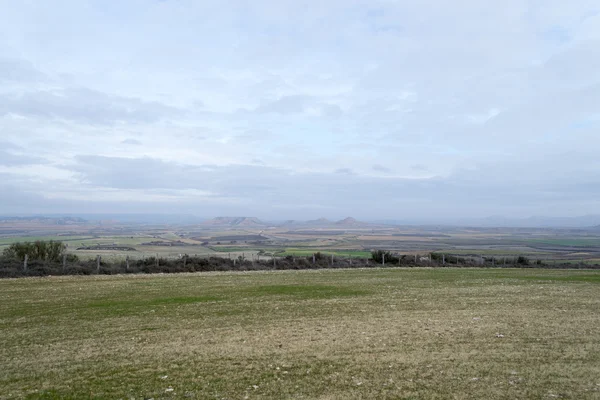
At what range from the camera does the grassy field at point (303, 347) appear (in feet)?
24.7

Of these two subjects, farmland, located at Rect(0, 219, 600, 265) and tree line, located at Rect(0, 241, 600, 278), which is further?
farmland, located at Rect(0, 219, 600, 265)

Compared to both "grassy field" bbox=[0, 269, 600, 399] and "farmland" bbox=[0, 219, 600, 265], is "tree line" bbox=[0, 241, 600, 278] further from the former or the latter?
"grassy field" bbox=[0, 269, 600, 399]

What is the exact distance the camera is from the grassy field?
753 centimetres

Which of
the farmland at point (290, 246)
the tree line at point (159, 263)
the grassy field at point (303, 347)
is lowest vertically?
the farmland at point (290, 246)

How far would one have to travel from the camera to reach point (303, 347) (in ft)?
33.8

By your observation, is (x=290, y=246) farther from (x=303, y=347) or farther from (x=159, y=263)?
(x=303, y=347)

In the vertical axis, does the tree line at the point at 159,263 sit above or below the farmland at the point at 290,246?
above

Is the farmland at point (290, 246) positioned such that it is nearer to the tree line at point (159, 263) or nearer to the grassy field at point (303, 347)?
the tree line at point (159, 263)

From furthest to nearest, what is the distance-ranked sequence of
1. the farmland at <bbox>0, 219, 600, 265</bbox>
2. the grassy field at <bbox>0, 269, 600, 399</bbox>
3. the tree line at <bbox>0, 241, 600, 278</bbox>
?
1. the farmland at <bbox>0, 219, 600, 265</bbox>
2. the tree line at <bbox>0, 241, 600, 278</bbox>
3. the grassy field at <bbox>0, 269, 600, 399</bbox>

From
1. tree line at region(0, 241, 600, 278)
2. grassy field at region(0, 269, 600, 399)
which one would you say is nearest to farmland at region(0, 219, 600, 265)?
tree line at region(0, 241, 600, 278)

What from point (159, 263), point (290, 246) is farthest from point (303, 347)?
point (290, 246)

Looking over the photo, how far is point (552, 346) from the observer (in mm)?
10008

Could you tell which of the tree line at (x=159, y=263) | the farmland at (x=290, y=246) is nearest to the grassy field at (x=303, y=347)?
the tree line at (x=159, y=263)

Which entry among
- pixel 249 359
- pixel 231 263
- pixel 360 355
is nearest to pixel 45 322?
pixel 249 359
